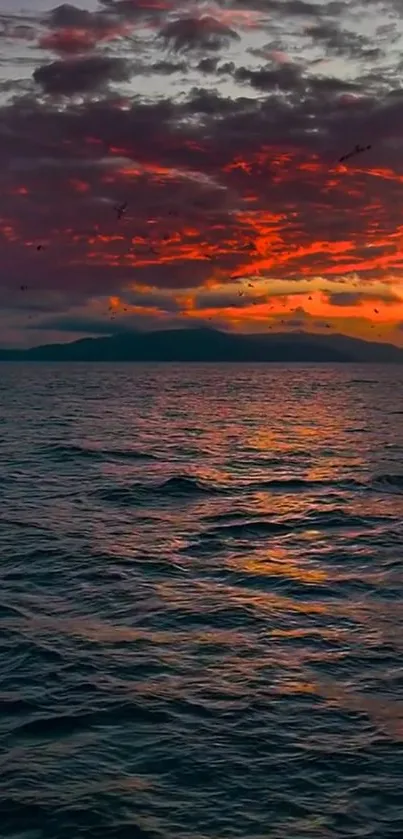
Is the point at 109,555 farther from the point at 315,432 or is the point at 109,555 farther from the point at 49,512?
the point at 315,432

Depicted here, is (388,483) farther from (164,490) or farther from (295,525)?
(295,525)

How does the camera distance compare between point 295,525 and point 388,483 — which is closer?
point 295,525

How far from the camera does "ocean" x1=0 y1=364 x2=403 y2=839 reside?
12266 mm

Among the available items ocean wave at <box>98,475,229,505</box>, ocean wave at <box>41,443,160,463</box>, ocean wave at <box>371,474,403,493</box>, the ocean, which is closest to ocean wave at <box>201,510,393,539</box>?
the ocean

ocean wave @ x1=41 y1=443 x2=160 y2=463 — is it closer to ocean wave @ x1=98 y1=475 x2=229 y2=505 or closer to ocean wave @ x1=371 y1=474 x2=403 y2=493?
ocean wave @ x1=98 y1=475 x2=229 y2=505

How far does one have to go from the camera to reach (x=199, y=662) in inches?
694

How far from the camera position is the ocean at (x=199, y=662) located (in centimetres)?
1227

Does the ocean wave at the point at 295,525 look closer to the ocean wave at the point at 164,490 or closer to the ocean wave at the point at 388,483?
the ocean wave at the point at 164,490

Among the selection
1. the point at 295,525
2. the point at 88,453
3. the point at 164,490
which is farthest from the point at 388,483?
Result: the point at 88,453

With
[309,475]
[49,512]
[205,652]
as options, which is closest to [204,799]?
[205,652]

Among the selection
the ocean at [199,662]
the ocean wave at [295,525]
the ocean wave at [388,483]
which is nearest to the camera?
the ocean at [199,662]

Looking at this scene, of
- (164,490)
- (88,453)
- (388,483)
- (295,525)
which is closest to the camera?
(295,525)

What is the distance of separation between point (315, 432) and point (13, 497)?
152 ft

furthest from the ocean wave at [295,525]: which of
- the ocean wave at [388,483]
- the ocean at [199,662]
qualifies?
the ocean wave at [388,483]
